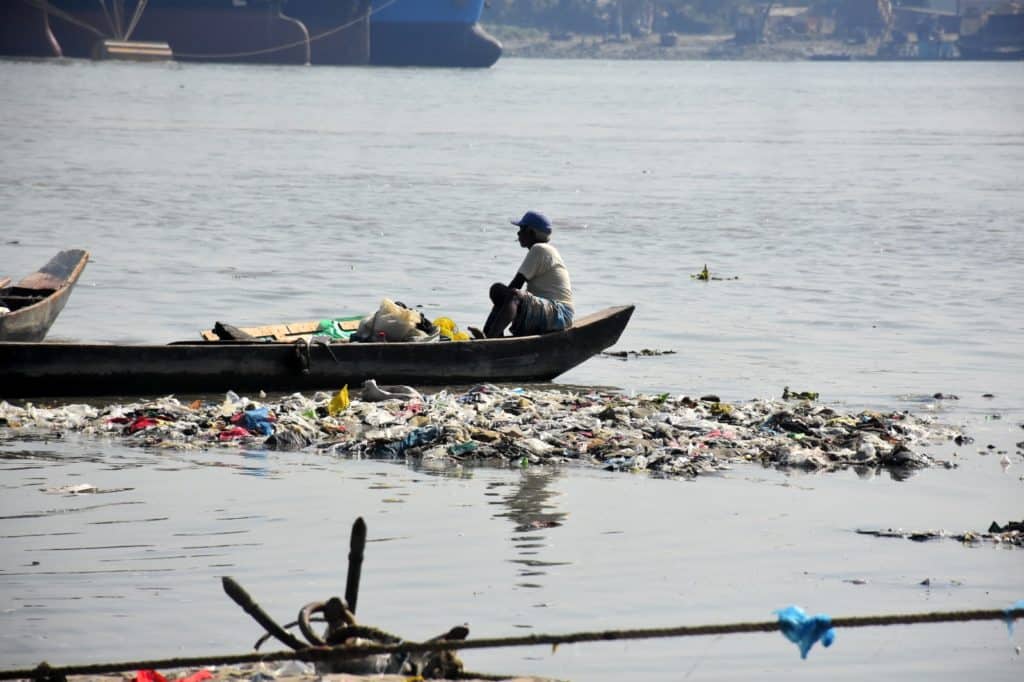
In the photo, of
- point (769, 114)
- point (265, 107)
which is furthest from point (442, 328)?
point (769, 114)

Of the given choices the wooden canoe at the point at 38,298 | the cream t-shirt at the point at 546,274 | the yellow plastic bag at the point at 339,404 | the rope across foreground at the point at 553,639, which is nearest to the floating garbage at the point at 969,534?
the rope across foreground at the point at 553,639

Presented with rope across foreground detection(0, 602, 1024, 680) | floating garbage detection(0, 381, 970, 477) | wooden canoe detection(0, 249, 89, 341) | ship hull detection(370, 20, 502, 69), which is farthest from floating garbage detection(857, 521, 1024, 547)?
ship hull detection(370, 20, 502, 69)

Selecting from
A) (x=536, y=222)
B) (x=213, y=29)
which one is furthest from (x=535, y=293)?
(x=213, y=29)

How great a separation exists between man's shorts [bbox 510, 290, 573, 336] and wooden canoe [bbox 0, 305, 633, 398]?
9cm

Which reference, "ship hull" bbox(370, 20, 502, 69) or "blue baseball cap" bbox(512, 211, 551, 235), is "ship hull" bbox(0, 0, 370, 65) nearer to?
"ship hull" bbox(370, 20, 502, 69)

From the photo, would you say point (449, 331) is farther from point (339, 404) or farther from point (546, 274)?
point (339, 404)

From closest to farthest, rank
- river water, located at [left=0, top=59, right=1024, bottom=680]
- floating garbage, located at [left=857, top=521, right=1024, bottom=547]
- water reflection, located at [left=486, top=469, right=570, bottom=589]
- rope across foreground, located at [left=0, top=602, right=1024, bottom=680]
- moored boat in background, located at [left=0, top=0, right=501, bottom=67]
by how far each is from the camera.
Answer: rope across foreground, located at [left=0, top=602, right=1024, bottom=680] < river water, located at [left=0, top=59, right=1024, bottom=680] < water reflection, located at [left=486, top=469, right=570, bottom=589] < floating garbage, located at [left=857, top=521, right=1024, bottom=547] < moored boat in background, located at [left=0, top=0, right=501, bottom=67]

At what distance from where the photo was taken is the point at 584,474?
972cm

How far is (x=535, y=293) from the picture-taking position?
12703 millimetres

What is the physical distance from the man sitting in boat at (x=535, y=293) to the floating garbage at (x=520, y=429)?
3.63ft

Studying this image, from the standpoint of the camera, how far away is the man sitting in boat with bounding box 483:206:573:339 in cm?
1235

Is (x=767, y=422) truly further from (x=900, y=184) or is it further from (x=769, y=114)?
(x=769, y=114)

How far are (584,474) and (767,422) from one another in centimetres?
175

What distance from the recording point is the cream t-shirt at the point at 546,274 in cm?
1236
